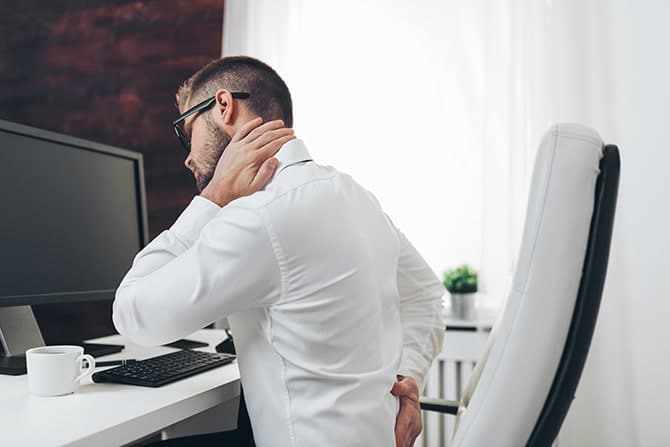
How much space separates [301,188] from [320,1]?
1.56 meters

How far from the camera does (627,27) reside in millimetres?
1869

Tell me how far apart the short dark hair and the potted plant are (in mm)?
995

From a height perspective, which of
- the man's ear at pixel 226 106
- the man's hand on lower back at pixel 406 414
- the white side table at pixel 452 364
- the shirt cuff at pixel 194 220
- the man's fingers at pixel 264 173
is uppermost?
the man's ear at pixel 226 106

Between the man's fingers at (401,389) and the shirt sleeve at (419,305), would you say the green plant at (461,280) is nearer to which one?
the shirt sleeve at (419,305)

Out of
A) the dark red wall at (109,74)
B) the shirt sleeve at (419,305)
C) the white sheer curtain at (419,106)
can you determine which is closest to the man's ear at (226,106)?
the shirt sleeve at (419,305)

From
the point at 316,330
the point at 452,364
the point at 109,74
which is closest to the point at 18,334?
the point at 316,330

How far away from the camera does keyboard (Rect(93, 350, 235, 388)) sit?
998mm

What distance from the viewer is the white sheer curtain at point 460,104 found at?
1818mm

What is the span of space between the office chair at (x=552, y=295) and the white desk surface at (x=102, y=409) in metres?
0.44

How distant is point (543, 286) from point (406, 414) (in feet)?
1.48

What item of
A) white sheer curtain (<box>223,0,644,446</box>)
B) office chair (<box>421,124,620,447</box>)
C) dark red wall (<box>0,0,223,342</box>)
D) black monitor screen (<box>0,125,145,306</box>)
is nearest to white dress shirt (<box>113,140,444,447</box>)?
office chair (<box>421,124,620,447</box>)

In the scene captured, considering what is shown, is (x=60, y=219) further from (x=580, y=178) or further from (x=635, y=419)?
(x=635, y=419)

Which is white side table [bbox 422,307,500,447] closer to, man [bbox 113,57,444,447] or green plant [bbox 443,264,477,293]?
green plant [bbox 443,264,477,293]

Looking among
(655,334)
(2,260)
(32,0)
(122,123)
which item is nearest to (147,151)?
(122,123)
